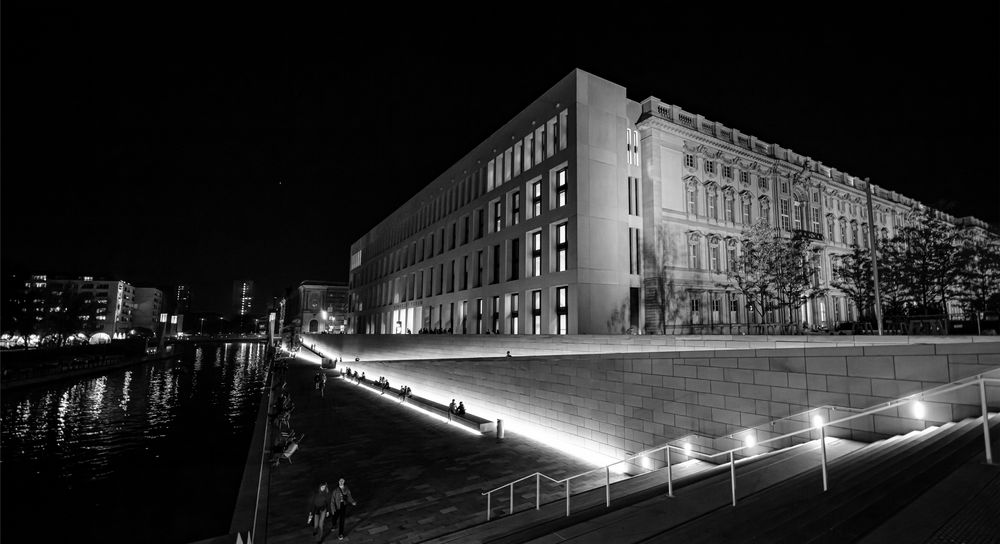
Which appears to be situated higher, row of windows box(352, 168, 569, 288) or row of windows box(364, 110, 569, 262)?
row of windows box(364, 110, 569, 262)

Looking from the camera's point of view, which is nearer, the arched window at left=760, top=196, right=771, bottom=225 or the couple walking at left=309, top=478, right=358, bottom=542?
the couple walking at left=309, top=478, right=358, bottom=542

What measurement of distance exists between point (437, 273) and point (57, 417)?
1319 inches

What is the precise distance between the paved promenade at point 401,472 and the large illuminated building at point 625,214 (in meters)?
14.3

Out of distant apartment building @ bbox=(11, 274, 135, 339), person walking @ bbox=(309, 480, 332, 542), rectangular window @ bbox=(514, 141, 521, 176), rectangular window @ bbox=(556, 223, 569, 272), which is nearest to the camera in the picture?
person walking @ bbox=(309, 480, 332, 542)

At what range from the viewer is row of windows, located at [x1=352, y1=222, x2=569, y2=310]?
33.9 m

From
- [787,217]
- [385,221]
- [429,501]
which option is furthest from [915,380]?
[385,221]

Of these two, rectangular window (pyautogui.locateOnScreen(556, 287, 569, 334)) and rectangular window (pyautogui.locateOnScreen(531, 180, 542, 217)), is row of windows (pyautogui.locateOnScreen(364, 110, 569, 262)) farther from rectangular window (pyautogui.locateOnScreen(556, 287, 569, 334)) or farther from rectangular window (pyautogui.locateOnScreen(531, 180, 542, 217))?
rectangular window (pyautogui.locateOnScreen(556, 287, 569, 334))

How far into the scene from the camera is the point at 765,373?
1081 centimetres

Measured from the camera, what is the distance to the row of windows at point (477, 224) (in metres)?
34.3

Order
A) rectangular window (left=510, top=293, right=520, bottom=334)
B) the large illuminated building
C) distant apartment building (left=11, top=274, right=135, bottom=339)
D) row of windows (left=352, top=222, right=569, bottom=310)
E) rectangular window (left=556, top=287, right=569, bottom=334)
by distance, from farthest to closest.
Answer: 1. distant apartment building (left=11, top=274, right=135, bottom=339)
2. rectangular window (left=510, top=293, right=520, bottom=334)
3. row of windows (left=352, top=222, right=569, bottom=310)
4. rectangular window (left=556, top=287, right=569, bottom=334)
5. the large illuminated building

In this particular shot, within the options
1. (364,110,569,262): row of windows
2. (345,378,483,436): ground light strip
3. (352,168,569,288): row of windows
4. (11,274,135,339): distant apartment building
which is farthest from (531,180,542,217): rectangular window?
(11,274,135,339): distant apartment building

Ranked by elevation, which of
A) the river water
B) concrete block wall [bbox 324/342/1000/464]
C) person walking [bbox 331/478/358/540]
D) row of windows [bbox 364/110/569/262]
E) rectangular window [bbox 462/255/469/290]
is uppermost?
row of windows [bbox 364/110/569/262]

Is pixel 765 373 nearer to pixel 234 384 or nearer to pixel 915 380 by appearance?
pixel 915 380

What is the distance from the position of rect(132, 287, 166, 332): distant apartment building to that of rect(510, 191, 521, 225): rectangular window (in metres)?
165
